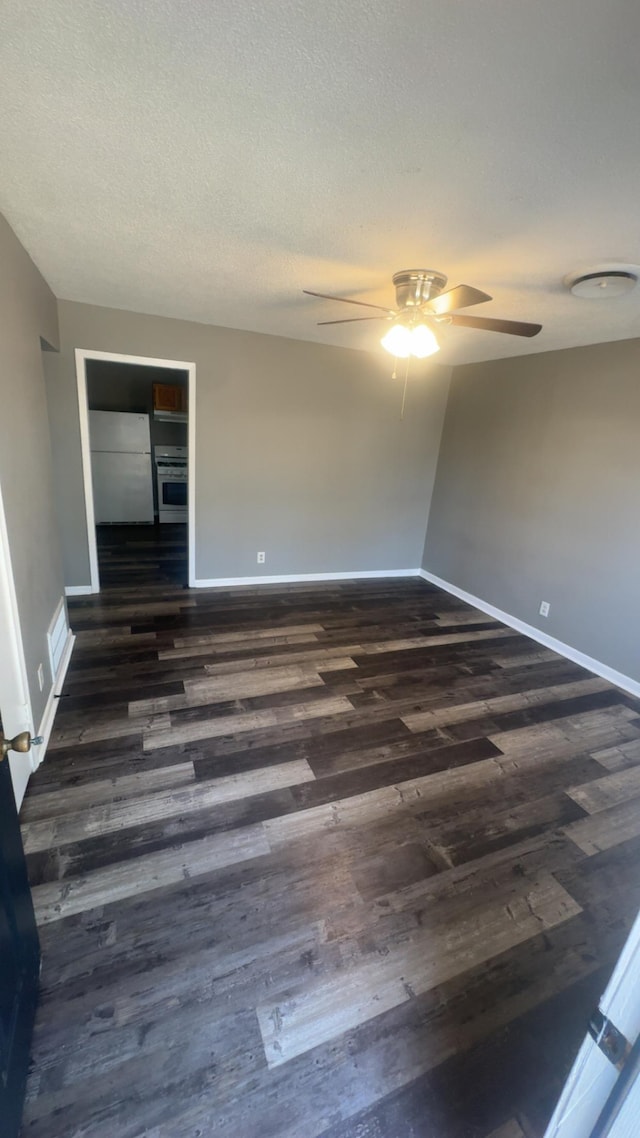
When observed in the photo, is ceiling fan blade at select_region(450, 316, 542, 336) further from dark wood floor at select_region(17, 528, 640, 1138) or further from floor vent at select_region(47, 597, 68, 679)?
floor vent at select_region(47, 597, 68, 679)

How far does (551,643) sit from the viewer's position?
3520 millimetres

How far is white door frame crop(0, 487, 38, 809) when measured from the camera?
1.71 m

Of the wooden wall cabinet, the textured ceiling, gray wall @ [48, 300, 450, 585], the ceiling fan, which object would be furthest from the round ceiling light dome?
the wooden wall cabinet

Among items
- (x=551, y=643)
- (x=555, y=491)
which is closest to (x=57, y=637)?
(x=551, y=643)

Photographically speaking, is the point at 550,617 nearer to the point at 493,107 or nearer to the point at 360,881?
the point at 360,881

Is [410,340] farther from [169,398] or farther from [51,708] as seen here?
[169,398]

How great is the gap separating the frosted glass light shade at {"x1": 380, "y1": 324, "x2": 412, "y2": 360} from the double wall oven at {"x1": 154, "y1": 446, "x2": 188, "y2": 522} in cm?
441

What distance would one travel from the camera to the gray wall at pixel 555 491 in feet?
9.74

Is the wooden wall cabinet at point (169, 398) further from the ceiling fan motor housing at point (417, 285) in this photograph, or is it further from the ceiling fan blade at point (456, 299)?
the ceiling fan blade at point (456, 299)

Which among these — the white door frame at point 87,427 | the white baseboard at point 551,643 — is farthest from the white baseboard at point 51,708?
the white baseboard at point 551,643

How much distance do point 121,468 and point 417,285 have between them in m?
5.02

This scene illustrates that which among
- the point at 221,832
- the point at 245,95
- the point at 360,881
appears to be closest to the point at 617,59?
the point at 245,95

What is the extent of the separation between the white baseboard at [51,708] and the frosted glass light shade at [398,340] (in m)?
2.70

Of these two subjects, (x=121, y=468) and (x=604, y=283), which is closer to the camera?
(x=604, y=283)
